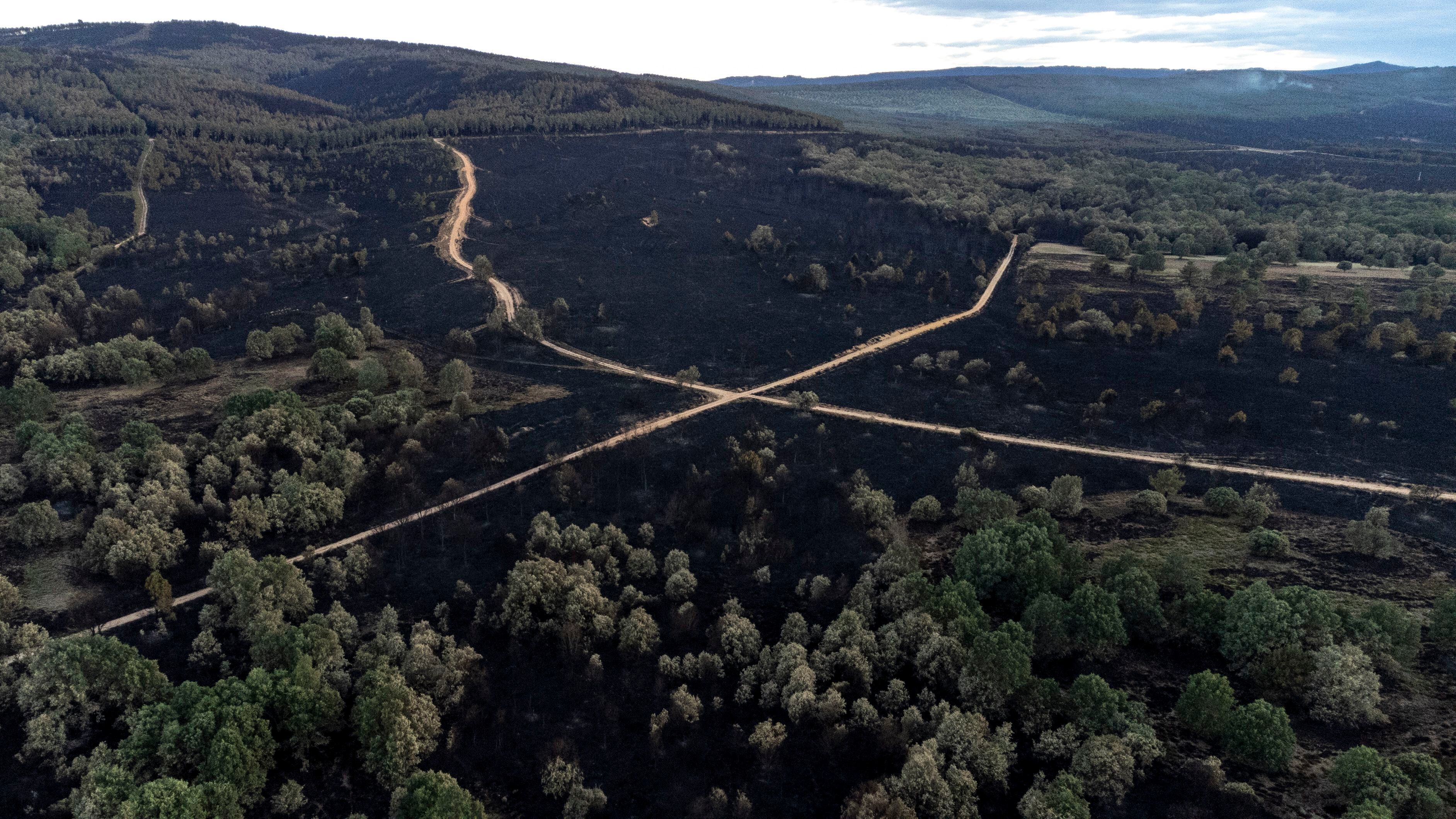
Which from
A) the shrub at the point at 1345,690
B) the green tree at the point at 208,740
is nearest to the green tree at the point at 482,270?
the green tree at the point at 208,740

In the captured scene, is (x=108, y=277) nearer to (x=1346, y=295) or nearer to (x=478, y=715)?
(x=478, y=715)

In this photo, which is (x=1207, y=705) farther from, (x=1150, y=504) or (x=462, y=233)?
(x=462, y=233)

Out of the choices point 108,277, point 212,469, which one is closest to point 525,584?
point 212,469

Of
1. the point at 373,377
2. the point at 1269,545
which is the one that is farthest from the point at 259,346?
the point at 1269,545

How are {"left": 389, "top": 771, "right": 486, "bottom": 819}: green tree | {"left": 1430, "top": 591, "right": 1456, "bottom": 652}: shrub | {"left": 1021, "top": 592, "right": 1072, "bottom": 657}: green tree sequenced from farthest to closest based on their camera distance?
{"left": 1021, "top": 592, "right": 1072, "bottom": 657}: green tree → {"left": 1430, "top": 591, "right": 1456, "bottom": 652}: shrub → {"left": 389, "top": 771, "right": 486, "bottom": 819}: green tree

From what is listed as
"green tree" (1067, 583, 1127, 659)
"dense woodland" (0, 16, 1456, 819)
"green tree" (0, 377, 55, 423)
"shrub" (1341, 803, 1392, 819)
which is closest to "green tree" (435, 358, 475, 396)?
"dense woodland" (0, 16, 1456, 819)

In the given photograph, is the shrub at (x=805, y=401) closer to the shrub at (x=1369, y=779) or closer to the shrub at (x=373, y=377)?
the shrub at (x=373, y=377)

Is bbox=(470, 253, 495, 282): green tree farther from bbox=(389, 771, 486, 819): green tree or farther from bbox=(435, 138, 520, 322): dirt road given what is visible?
bbox=(389, 771, 486, 819): green tree
